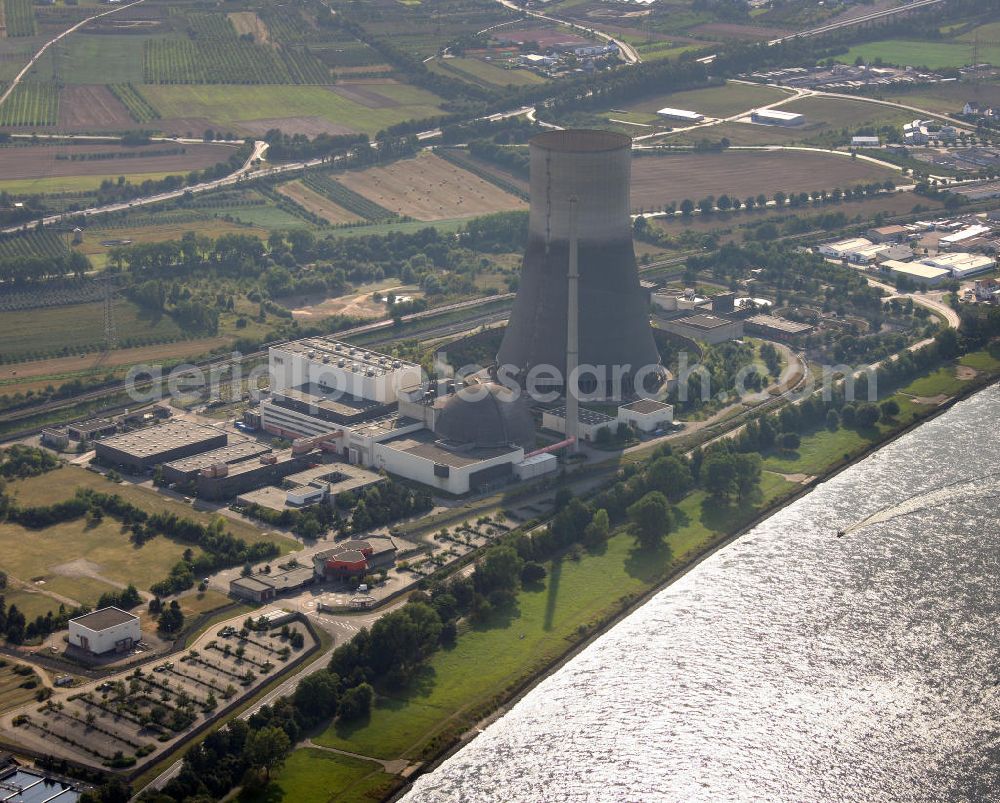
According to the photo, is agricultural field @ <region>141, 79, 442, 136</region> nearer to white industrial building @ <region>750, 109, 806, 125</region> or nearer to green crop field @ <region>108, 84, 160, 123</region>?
green crop field @ <region>108, 84, 160, 123</region>

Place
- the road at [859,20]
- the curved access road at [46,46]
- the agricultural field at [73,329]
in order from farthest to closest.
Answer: the road at [859,20]
the curved access road at [46,46]
the agricultural field at [73,329]

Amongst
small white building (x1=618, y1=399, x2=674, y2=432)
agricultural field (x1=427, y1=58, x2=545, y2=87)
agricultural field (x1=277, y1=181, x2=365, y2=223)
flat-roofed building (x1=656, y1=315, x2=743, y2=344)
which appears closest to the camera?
small white building (x1=618, y1=399, x2=674, y2=432)

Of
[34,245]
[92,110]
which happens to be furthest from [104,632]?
[92,110]

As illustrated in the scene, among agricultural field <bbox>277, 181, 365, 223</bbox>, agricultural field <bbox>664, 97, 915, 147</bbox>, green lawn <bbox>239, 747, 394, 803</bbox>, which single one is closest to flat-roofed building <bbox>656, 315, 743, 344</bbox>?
agricultural field <bbox>277, 181, 365, 223</bbox>

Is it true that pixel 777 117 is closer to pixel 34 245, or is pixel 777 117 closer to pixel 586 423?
pixel 34 245

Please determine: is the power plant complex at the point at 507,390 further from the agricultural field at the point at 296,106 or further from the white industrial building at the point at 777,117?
Result: the white industrial building at the point at 777,117

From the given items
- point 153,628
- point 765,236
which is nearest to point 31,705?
point 153,628

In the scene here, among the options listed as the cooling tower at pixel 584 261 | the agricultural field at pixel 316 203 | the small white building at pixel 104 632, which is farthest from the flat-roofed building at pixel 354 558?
the agricultural field at pixel 316 203
